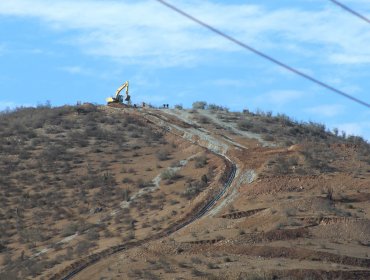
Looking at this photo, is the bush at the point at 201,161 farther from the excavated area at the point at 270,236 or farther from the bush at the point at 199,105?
the bush at the point at 199,105

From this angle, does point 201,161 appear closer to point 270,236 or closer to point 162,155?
point 162,155

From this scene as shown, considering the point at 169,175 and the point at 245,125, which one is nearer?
the point at 169,175

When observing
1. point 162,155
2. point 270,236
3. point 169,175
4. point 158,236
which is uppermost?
point 162,155

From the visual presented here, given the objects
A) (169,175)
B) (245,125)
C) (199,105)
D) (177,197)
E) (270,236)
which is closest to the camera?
(270,236)

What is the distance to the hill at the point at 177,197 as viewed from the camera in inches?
1791

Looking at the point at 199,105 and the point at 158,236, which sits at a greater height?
the point at 199,105

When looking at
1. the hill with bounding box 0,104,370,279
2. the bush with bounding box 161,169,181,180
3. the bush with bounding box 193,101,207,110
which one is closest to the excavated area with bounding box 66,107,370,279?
the hill with bounding box 0,104,370,279

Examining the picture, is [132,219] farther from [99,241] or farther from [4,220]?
[4,220]

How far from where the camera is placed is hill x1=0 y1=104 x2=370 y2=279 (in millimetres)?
45500

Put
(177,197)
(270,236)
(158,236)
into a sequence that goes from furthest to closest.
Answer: (177,197) < (158,236) < (270,236)

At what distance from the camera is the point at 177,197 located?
62281 mm

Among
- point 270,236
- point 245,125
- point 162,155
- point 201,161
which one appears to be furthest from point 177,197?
point 245,125

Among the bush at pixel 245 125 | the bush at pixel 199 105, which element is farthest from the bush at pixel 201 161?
the bush at pixel 199 105

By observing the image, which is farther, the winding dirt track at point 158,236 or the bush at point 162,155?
the bush at point 162,155
